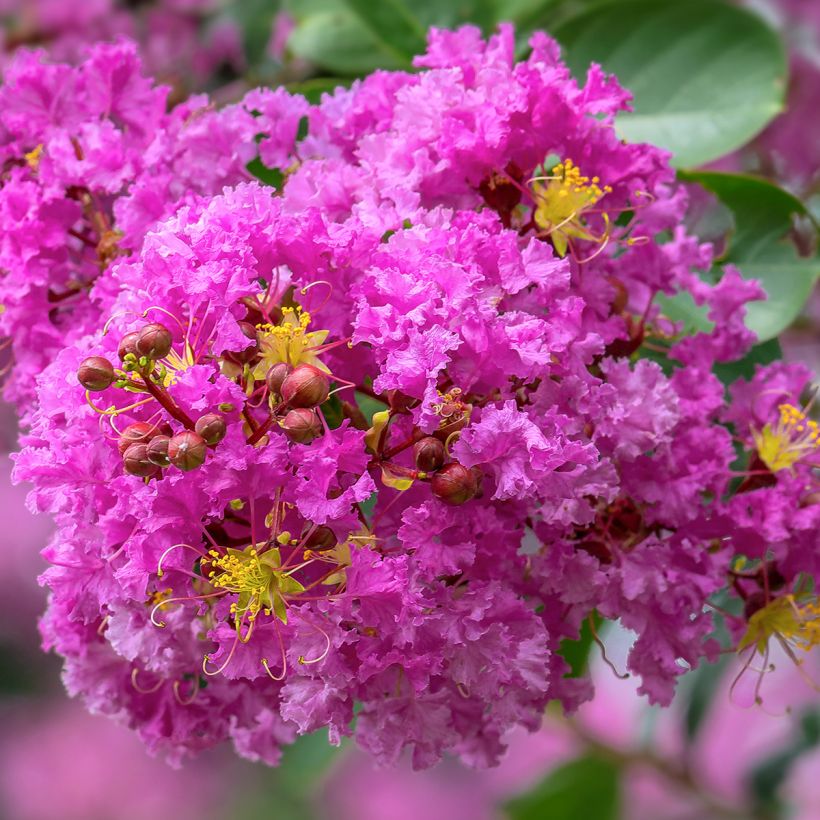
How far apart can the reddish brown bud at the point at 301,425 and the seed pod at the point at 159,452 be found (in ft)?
0.29

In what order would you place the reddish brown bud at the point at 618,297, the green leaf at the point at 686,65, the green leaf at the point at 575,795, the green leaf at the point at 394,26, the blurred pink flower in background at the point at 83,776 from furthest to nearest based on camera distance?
1. the blurred pink flower in background at the point at 83,776
2. the green leaf at the point at 575,795
3. the green leaf at the point at 394,26
4. the green leaf at the point at 686,65
5. the reddish brown bud at the point at 618,297

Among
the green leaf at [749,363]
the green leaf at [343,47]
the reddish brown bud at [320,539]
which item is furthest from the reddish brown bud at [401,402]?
the green leaf at [343,47]

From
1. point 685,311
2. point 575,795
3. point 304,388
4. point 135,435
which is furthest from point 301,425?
point 575,795

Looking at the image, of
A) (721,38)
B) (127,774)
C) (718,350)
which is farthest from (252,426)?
(127,774)

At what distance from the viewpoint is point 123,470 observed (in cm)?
100

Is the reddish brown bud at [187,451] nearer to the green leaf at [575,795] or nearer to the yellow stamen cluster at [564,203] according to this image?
the yellow stamen cluster at [564,203]

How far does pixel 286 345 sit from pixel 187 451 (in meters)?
0.14

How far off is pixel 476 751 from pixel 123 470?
434mm

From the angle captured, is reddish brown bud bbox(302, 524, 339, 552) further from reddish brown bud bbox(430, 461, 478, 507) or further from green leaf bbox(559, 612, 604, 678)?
green leaf bbox(559, 612, 604, 678)

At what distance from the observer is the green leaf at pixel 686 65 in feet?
4.85

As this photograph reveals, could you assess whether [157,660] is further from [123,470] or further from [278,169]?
[278,169]

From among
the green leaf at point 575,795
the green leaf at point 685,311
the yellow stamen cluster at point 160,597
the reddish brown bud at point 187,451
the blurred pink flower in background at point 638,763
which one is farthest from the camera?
the blurred pink flower in background at point 638,763

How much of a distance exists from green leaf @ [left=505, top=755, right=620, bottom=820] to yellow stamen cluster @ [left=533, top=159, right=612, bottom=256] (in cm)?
131

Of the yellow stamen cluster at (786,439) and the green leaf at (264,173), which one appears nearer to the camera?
the yellow stamen cluster at (786,439)
